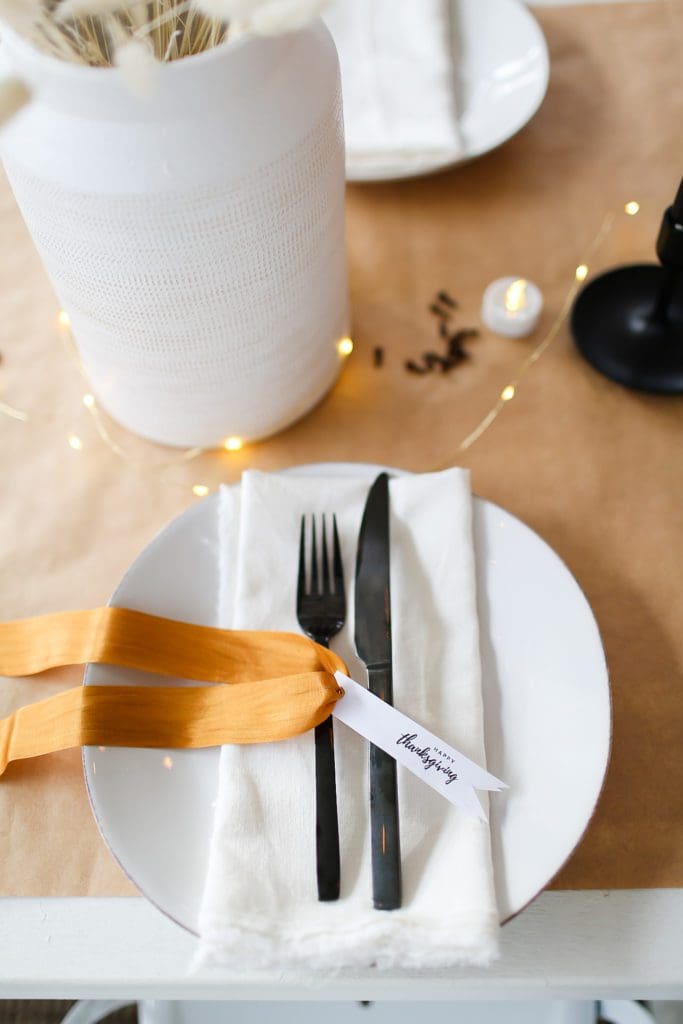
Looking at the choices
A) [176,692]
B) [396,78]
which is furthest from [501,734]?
[396,78]

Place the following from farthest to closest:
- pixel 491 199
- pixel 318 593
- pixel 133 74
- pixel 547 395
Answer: pixel 491 199 < pixel 547 395 < pixel 318 593 < pixel 133 74

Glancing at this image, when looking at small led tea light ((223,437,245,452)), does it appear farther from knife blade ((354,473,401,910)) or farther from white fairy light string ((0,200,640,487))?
knife blade ((354,473,401,910))

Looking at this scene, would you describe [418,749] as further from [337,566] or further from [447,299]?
[447,299]

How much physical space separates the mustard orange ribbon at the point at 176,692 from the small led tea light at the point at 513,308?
31 centimetres

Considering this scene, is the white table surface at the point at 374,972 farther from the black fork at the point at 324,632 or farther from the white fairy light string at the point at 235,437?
the white fairy light string at the point at 235,437

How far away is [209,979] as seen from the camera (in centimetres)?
46

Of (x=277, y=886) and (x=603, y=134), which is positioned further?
(x=603, y=134)

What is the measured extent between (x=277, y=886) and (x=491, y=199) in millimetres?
560

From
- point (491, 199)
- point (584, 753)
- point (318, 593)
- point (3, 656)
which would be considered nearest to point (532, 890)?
point (584, 753)

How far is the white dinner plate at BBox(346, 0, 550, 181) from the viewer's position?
0.72 meters

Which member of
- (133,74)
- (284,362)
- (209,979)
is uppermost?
(133,74)

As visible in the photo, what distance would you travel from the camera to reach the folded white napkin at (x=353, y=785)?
1.36ft

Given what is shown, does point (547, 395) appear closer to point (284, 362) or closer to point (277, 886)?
point (284, 362)

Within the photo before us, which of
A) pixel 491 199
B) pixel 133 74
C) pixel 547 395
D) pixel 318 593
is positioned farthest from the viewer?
pixel 491 199
